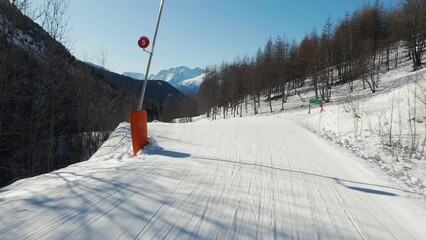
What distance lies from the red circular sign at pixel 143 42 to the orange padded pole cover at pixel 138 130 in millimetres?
1639

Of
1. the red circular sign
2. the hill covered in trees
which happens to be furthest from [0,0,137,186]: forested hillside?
the red circular sign

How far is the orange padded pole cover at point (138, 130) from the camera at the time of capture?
19.8 feet

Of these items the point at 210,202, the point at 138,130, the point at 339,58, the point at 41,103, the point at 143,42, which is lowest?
the point at 210,202

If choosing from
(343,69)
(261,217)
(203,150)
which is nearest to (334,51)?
(343,69)

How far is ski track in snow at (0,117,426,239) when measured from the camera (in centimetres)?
265

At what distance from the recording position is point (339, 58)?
45.5 m

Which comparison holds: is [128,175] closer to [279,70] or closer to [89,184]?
[89,184]

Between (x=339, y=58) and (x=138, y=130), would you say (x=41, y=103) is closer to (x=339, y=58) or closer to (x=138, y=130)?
(x=138, y=130)

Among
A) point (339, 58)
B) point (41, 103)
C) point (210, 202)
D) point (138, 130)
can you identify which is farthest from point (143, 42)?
point (339, 58)

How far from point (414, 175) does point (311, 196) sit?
2.84 metres

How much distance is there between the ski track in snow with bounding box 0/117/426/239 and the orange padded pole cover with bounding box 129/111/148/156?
47 centimetres

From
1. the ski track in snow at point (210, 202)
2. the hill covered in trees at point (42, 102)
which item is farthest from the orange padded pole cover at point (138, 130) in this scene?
the hill covered in trees at point (42, 102)

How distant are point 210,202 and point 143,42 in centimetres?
450

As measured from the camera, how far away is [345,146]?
7.72m
